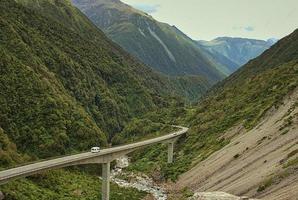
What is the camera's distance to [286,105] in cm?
9481

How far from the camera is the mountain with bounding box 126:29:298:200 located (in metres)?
61.3

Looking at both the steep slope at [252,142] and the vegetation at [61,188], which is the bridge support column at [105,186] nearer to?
the vegetation at [61,188]

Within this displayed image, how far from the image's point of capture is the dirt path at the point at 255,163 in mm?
57062

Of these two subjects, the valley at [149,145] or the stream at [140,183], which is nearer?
the valley at [149,145]

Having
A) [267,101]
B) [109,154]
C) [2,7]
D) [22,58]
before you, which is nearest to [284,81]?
[267,101]

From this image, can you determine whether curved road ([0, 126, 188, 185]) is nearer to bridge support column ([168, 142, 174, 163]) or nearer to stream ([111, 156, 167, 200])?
stream ([111, 156, 167, 200])

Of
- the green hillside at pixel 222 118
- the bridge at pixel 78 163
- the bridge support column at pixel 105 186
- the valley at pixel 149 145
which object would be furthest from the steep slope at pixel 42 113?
the green hillside at pixel 222 118

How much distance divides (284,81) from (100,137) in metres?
44.1

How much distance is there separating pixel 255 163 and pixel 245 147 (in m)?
11.0

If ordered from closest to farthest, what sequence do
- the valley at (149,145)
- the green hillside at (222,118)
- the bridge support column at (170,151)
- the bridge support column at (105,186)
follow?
the valley at (149,145) → the bridge support column at (105,186) → the green hillside at (222,118) → the bridge support column at (170,151)

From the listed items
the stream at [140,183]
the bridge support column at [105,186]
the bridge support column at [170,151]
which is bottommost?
the bridge support column at [105,186]

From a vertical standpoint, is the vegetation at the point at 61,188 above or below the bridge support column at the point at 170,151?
below

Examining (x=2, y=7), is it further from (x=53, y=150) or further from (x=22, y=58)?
(x=53, y=150)

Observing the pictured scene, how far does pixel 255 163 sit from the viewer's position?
7212 centimetres
